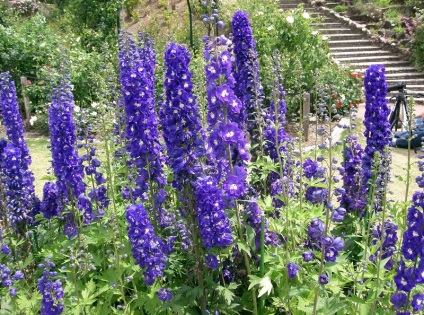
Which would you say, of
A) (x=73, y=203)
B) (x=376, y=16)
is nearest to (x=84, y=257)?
(x=73, y=203)

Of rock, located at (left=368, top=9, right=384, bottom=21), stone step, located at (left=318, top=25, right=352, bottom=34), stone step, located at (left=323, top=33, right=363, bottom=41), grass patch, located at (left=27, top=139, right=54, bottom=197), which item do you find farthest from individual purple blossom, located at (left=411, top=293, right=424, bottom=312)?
rock, located at (left=368, top=9, right=384, bottom=21)

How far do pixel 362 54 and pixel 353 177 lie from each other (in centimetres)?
1228

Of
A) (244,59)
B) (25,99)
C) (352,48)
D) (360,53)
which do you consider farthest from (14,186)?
(352,48)

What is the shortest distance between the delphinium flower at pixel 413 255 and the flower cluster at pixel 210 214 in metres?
0.97

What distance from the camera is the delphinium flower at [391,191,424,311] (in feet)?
9.03

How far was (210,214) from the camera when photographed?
3010mm

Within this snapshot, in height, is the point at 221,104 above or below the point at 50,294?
above

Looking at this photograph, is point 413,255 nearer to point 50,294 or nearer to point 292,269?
point 292,269

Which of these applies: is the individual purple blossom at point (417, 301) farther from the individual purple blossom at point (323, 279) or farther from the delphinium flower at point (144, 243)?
the delphinium flower at point (144, 243)

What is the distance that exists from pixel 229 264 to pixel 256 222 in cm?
36

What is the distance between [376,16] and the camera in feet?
57.5

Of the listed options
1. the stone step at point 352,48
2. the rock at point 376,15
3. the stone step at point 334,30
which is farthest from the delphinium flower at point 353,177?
the rock at point 376,15

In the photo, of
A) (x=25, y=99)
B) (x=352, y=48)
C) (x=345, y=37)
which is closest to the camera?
(x=25, y=99)

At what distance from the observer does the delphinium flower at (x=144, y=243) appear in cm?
309
